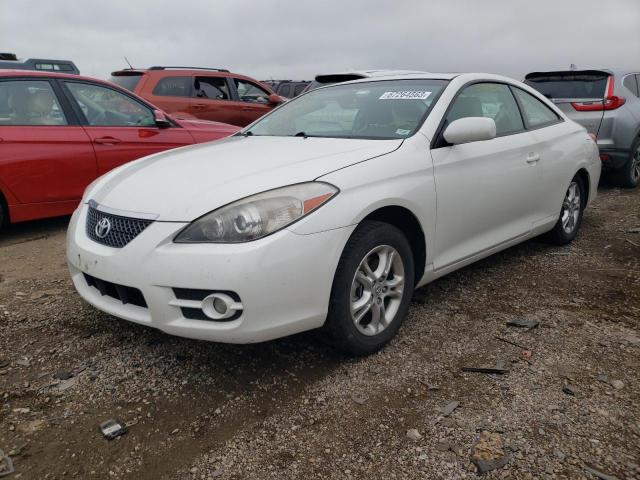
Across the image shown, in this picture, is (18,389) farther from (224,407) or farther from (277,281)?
(277,281)

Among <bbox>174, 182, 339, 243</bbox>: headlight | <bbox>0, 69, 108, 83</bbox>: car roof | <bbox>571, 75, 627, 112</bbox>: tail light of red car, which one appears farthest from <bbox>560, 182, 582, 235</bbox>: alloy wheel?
<bbox>0, 69, 108, 83</bbox>: car roof

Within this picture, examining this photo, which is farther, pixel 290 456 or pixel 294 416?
pixel 294 416

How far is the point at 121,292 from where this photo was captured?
2.54 meters

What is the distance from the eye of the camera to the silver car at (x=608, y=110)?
6812mm

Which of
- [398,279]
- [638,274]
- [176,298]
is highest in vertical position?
[176,298]

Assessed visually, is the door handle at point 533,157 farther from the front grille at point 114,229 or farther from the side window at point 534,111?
the front grille at point 114,229

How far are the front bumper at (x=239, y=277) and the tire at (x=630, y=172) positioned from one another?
6011 millimetres

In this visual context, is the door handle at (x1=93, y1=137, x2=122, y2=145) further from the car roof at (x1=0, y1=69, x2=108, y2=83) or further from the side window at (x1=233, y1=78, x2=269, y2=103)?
the side window at (x1=233, y1=78, x2=269, y2=103)

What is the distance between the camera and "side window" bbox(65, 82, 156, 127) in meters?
5.31

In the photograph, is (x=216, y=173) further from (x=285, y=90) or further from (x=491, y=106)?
(x=285, y=90)

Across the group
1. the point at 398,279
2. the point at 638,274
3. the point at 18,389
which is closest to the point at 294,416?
the point at 398,279

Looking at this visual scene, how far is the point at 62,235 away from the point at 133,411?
329 cm

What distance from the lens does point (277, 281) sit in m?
2.32

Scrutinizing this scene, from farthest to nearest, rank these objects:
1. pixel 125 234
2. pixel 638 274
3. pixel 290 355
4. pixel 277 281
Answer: pixel 638 274 → pixel 290 355 → pixel 125 234 → pixel 277 281
